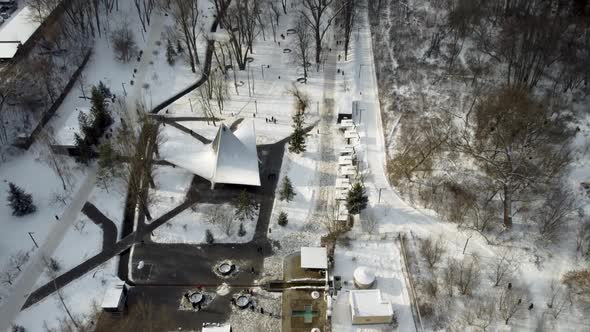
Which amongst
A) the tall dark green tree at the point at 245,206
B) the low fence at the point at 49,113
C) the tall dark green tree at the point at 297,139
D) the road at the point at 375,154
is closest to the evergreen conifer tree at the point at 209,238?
the tall dark green tree at the point at 245,206

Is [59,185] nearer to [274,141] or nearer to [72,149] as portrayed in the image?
[72,149]

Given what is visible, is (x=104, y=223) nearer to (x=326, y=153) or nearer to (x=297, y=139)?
(x=297, y=139)

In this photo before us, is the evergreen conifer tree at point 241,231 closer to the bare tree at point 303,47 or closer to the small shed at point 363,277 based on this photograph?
the small shed at point 363,277

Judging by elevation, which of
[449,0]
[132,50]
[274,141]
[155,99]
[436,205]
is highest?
[449,0]

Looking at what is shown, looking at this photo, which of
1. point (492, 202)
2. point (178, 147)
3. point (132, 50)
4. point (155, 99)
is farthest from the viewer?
point (132, 50)

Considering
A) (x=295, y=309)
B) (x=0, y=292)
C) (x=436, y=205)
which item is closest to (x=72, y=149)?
(x=0, y=292)

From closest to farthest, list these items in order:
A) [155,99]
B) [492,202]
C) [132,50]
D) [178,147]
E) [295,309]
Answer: [295,309], [492,202], [178,147], [155,99], [132,50]

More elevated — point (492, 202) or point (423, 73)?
point (423, 73)

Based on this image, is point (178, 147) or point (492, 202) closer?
point (492, 202)

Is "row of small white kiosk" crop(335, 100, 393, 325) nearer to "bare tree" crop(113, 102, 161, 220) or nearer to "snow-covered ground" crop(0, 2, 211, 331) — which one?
"bare tree" crop(113, 102, 161, 220)
